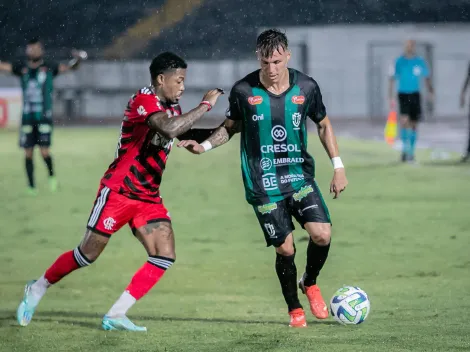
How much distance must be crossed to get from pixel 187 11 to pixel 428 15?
10.0 meters

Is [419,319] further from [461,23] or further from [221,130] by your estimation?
[461,23]

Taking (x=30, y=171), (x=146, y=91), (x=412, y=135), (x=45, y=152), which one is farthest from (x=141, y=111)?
(x=412, y=135)

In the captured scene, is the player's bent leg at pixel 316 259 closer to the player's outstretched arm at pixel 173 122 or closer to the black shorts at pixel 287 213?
the black shorts at pixel 287 213

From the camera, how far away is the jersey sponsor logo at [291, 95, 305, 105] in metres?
6.58

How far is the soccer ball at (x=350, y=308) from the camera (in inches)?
254

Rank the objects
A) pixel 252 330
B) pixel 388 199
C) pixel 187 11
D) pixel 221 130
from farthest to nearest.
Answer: pixel 187 11 < pixel 388 199 < pixel 221 130 < pixel 252 330

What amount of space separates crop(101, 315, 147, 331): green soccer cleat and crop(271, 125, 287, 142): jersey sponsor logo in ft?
4.87

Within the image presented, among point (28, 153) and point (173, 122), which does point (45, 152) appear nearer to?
point (28, 153)

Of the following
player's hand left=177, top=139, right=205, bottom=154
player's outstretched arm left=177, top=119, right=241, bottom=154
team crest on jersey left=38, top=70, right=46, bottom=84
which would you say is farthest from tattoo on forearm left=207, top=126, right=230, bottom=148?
team crest on jersey left=38, top=70, right=46, bottom=84

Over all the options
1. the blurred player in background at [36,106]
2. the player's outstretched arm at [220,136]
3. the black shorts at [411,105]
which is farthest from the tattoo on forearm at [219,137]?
the black shorts at [411,105]

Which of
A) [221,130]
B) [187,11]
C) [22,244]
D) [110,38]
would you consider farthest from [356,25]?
[221,130]

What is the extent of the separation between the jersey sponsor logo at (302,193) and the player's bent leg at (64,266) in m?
1.26

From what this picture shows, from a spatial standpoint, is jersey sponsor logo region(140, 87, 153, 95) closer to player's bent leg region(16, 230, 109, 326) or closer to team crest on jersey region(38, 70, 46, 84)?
player's bent leg region(16, 230, 109, 326)

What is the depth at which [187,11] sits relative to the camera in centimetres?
4309
